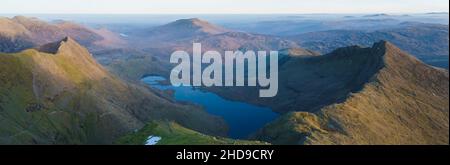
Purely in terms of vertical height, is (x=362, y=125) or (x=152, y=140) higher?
(x=152, y=140)

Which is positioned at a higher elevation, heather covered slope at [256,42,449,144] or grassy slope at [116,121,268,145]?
grassy slope at [116,121,268,145]

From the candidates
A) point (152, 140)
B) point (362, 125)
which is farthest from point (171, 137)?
point (362, 125)

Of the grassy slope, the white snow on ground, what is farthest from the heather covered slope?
the white snow on ground

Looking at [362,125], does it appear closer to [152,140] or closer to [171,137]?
[171,137]

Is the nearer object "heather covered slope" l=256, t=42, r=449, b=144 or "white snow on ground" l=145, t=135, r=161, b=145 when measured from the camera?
"white snow on ground" l=145, t=135, r=161, b=145

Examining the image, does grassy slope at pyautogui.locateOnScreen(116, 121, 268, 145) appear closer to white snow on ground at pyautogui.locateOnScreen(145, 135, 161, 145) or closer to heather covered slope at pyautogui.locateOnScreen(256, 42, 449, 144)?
white snow on ground at pyautogui.locateOnScreen(145, 135, 161, 145)

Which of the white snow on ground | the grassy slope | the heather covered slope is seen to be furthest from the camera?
the heather covered slope

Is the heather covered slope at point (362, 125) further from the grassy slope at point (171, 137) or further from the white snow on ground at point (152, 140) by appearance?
the white snow on ground at point (152, 140)

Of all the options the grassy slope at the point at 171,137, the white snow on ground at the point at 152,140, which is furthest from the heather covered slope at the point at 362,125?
the white snow on ground at the point at 152,140
